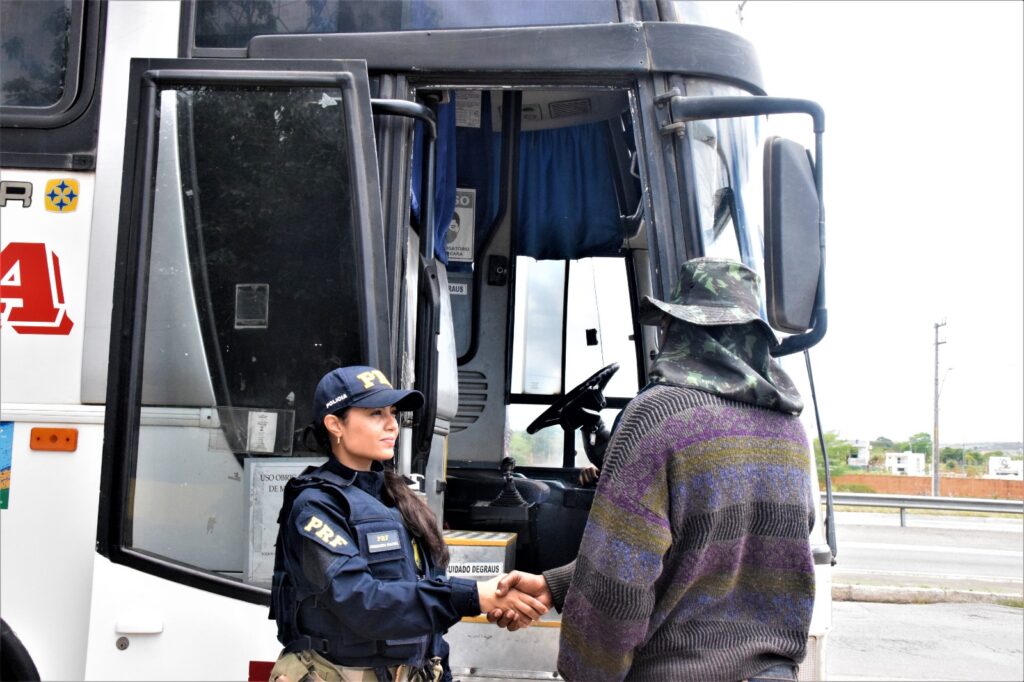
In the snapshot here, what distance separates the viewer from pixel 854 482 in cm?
2539

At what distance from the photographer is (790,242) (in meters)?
2.84

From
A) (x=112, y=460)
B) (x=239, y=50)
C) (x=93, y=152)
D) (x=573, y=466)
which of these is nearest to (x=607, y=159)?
(x=573, y=466)

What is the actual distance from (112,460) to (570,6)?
214 cm

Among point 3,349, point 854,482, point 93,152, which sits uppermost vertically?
point 93,152

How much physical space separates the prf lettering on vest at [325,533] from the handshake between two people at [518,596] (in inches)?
15.6

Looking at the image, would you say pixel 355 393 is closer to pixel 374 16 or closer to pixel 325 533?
pixel 325 533

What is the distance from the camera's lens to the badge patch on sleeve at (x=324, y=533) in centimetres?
221

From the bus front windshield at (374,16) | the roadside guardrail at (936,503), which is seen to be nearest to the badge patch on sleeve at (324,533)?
the bus front windshield at (374,16)

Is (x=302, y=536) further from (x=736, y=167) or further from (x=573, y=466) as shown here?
(x=573, y=466)

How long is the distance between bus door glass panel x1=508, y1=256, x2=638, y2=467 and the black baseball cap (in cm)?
320

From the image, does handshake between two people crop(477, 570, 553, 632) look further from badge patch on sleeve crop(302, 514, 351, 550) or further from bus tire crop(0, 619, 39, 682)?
bus tire crop(0, 619, 39, 682)

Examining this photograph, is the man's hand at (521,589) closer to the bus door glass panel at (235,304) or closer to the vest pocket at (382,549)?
the vest pocket at (382,549)

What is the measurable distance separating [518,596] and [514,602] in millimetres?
18

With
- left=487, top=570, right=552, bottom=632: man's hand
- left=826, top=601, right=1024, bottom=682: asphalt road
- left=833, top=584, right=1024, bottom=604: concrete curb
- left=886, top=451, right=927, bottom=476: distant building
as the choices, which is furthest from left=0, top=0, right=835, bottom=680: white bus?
left=886, top=451, right=927, bottom=476: distant building
